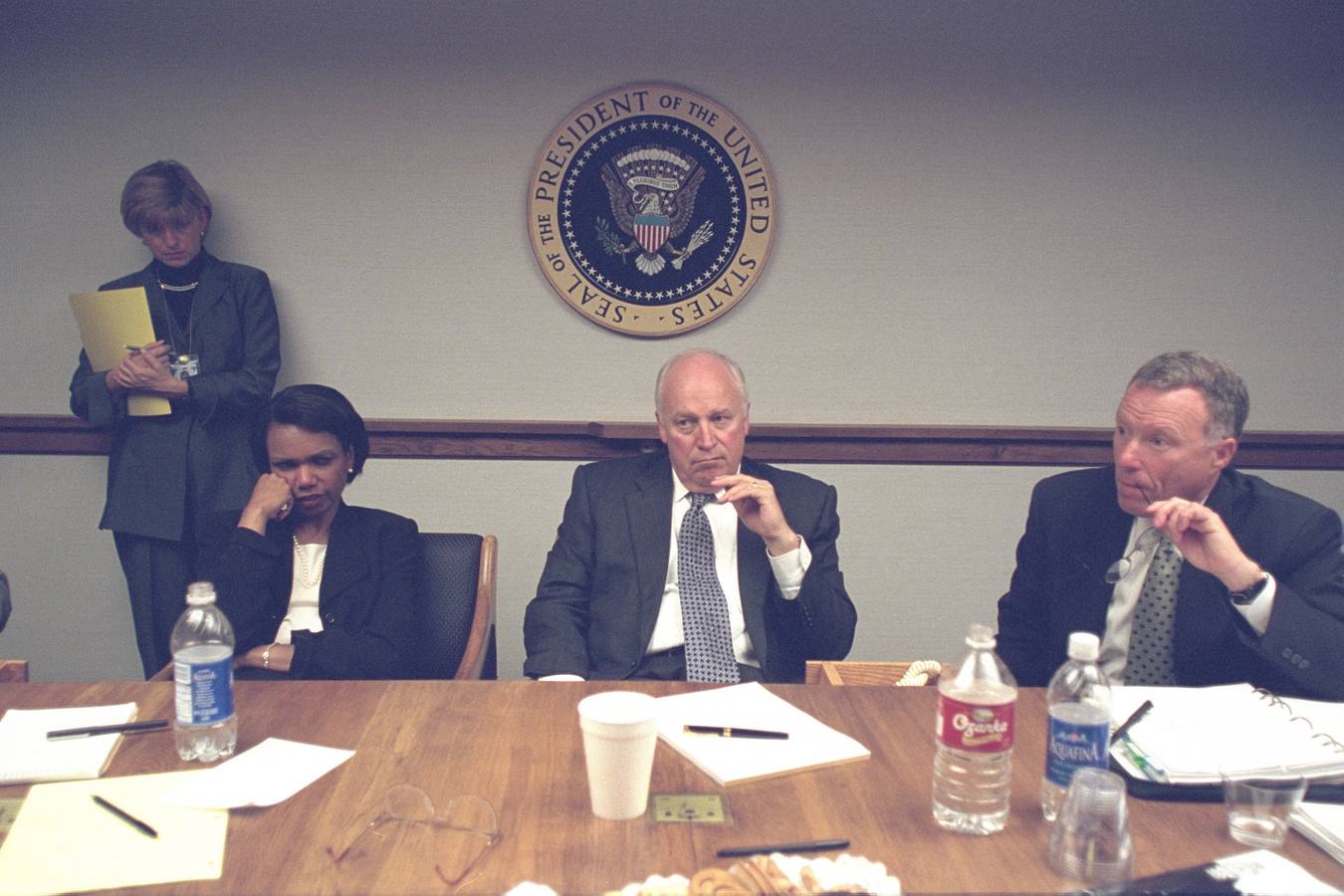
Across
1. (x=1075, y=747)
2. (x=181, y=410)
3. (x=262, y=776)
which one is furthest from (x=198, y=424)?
(x=1075, y=747)

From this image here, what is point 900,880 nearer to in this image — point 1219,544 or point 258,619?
point 1219,544

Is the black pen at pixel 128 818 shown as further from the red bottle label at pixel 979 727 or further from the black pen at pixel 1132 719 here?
the black pen at pixel 1132 719

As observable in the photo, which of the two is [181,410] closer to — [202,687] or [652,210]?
[652,210]

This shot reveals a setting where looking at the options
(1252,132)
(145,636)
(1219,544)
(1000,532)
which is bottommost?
(145,636)

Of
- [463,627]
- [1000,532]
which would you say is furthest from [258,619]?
[1000,532]

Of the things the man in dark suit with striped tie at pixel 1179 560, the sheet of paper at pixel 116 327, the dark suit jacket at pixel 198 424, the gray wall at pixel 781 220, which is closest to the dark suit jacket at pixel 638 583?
the man in dark suit with striped tie at pixel 1179 560

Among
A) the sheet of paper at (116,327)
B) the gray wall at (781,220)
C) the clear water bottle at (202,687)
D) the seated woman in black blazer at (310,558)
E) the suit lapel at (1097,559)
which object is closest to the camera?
the clear water bottle at (202,687)

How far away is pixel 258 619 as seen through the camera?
213cm

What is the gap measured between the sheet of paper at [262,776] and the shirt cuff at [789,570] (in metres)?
0.98

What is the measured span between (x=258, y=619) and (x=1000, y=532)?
260cm

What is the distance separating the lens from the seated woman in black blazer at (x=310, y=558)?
6.86ft

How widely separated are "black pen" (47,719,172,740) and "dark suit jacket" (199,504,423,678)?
1.61ft

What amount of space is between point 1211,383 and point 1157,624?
17.9 inches

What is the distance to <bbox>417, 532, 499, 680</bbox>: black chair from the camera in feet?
7.37
